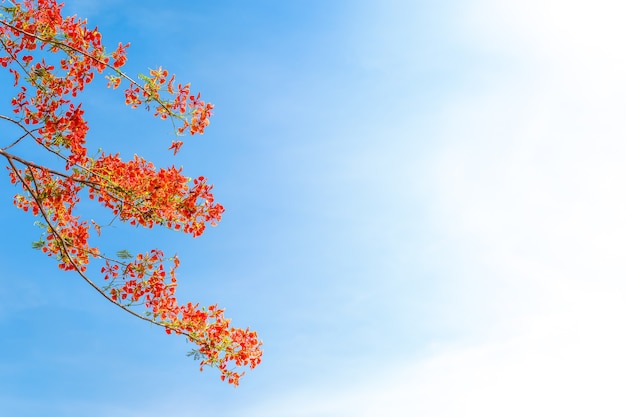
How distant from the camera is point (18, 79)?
31.4ft

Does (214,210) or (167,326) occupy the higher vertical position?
(214,210)

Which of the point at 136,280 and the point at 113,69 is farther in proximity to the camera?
the point at 136,280

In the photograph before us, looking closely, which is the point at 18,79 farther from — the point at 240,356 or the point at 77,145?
the point at 240,356

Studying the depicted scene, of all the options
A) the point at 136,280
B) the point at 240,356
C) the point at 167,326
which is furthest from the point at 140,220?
the point at 240,356

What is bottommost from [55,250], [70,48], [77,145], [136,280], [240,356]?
[240,356]

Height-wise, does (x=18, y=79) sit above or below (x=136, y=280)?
above

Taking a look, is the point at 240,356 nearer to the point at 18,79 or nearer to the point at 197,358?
the point at 197,358

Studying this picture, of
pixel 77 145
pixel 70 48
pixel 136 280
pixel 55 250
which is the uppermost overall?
pixel 70 48

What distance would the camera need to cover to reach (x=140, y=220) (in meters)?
9.42

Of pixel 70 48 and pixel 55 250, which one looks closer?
pixel 70 48

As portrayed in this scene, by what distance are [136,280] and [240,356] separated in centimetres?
187

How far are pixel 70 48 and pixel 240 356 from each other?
4.87 metres

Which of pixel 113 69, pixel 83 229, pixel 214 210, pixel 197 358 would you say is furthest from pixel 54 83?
pixel 197 358

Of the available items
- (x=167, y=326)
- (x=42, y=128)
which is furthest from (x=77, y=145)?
(x=167, y=326)
